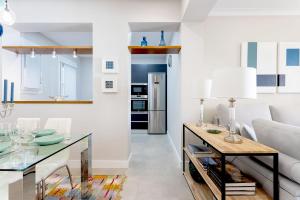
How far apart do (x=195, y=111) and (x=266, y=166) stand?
1604mm

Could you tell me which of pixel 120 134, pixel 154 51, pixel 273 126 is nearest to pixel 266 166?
pixel 273 126

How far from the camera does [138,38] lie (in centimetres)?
486

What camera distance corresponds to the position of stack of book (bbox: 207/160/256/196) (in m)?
1.48

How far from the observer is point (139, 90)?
639cm

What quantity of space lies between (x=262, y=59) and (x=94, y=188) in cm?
333

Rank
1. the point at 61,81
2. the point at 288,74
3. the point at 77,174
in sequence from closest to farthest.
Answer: the point at 77,174, the point at 288,74, the point at 61,81

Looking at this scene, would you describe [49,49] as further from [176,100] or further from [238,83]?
[238,83]

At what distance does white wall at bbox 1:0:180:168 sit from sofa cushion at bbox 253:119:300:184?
2.03 m

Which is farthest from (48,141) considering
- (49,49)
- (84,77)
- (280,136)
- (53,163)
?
(84,77)

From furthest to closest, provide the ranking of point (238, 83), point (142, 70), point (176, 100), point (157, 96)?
point (142, 70) < point (157, 96) < point (176, 100) < point (238, 83)

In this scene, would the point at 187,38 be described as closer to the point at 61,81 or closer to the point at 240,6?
the point at 240,6

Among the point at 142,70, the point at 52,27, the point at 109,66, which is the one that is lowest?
the point at 109,66

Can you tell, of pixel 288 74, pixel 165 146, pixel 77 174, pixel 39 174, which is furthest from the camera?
pixel 165 146

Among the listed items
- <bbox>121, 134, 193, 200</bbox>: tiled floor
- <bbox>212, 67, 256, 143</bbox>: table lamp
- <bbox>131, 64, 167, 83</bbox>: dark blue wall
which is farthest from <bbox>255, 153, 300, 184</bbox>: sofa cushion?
<bbox>131, 64, 167, 83</bbox>: dark blue wall
